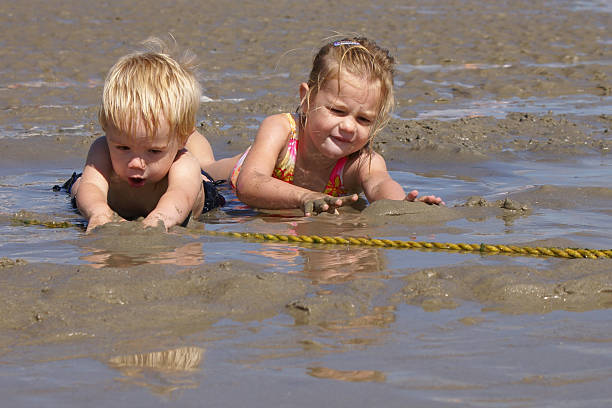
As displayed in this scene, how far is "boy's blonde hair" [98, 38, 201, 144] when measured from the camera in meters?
4.16

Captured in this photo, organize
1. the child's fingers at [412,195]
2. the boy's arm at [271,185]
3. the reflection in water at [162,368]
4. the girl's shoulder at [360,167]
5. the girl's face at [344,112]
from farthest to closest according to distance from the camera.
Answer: the girl's shoulder at [360,167], the girl's face at [344,112], the boy's arm at [271,185], the child's fingers at [412,195], the reflection in water at [162,368]

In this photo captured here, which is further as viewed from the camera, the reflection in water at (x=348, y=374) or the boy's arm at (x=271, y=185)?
the boy's arm at (x=271, y=185)

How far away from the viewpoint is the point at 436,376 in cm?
232

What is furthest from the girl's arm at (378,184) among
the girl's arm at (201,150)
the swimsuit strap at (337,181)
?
the girl's arm at (201,150)

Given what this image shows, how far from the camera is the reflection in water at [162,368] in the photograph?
88.3 inches

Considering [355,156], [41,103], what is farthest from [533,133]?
[41,103]

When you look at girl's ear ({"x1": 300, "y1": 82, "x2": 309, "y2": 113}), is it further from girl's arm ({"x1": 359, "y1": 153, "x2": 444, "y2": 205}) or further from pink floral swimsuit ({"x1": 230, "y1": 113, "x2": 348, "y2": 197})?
girl's arm ({"x1": 359, "y1": 153, "x2": 444, "y2": 205})

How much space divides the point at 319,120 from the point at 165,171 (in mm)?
1072

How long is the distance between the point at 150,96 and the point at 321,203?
1.06 meters

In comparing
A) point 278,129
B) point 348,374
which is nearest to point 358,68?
point 278,129

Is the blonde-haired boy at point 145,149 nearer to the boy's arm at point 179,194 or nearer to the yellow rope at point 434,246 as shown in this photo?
the boy's arm at point 179,194

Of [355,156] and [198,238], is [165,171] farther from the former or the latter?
[355,156]

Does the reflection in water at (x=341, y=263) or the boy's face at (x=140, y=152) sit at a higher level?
the boy's face at (x=140, y=152)

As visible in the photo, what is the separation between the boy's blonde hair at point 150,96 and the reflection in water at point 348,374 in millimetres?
2131
